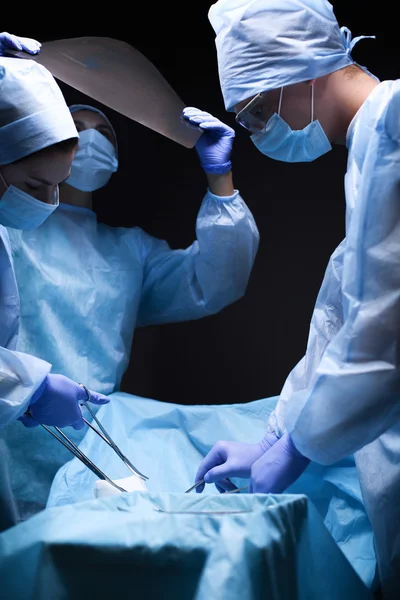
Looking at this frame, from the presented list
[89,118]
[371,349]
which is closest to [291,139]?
[371,349]

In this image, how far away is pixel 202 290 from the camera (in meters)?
2.07

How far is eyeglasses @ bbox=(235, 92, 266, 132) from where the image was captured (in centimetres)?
130

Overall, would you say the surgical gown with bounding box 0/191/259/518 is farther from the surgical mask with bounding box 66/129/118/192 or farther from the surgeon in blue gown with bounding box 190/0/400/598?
the surgeon in blue gown with bounding box 190/0/400/598

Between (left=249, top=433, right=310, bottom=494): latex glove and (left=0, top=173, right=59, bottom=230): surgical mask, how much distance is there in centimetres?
70

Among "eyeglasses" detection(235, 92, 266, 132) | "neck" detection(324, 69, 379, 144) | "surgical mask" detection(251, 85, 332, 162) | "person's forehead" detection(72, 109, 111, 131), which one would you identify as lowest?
"person's forehead" detection(72, 109, 111, 131)

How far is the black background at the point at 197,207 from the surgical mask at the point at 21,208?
3.23 feet

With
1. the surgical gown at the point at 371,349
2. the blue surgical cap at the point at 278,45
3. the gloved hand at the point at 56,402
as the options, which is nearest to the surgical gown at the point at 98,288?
the gloved hand at the point at 56,402

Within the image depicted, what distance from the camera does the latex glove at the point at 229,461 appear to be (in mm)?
1328

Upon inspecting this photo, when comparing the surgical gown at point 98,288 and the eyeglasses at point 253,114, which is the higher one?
the eyeglasses at point 253,114

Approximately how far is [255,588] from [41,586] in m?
0.28

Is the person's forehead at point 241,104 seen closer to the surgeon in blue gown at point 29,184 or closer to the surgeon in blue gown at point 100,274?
the surgeon in blue gown at point 29,184

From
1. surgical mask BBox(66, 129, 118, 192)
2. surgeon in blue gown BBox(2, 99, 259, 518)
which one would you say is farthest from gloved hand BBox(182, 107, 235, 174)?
surgical mask BBox(66, 129, 118, 192)

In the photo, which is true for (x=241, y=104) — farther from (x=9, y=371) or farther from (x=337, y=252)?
(x=9, y=371)

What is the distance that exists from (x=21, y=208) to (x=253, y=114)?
20.6 inches
